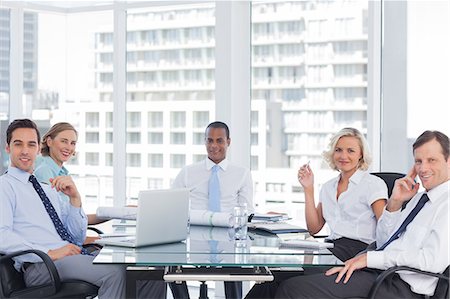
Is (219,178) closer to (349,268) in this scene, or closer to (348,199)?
(348,199)

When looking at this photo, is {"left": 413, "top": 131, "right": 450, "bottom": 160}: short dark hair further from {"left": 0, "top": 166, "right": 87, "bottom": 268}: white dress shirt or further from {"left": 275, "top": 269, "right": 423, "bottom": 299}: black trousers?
{"left": 0, "top": 166, "right": 87, "bottom": 268}: white dress shirt

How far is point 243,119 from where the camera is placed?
672 centimetres

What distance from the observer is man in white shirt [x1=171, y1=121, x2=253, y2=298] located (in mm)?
5711

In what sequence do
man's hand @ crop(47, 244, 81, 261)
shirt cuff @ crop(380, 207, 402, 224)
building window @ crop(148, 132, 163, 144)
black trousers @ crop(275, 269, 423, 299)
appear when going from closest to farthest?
1. black trousers @ crop(275, 269, 423, 299)
2. shirt cuff @ crop(380, 207, 402, 224)
3. man's hand @ crop(47, 244, 81, 261)
4. building window @ crop(148, 132, 163, 144)

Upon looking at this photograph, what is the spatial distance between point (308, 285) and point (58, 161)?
84.1 inches

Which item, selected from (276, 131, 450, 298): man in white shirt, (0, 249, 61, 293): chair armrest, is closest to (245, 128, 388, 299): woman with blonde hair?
(276, 131, 450, 298): man in white shirt

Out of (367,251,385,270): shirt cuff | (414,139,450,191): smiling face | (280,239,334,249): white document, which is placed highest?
(414,139,450,191): smiling face

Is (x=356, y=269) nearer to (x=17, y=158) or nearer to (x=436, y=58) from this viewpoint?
Answer: (x=17, y=158)

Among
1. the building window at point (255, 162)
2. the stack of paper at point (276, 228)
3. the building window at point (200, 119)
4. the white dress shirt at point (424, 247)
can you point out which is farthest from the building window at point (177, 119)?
the white dress shirt at point (424, 247)

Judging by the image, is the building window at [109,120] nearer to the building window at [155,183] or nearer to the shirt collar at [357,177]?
the building window at [155,183]

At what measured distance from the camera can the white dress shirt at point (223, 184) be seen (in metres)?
5.76

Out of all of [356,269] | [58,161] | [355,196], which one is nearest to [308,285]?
[356,269]

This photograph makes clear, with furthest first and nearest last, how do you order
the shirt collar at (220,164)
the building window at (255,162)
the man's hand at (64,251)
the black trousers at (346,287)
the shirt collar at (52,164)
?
the building window at (255,162) < the shirt collar at (220,164) < the shirt collar at (52,164) < the man's hand at (64,251) < the black trousers at (346,287)

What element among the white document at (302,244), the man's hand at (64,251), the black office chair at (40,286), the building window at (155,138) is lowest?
the black office chair at (40,286)
